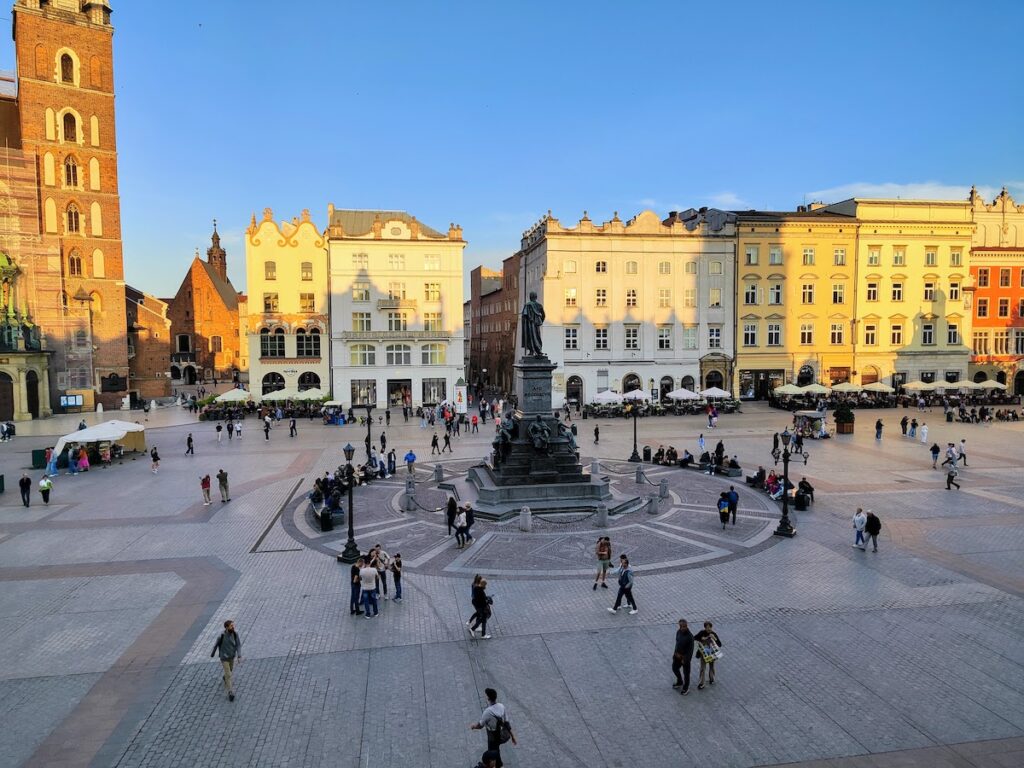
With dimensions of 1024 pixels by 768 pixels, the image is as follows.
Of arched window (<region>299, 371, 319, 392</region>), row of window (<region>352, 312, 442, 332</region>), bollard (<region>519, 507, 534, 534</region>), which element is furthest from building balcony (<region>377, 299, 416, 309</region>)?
bollard (<region>519, 507, 534, 534</region>)

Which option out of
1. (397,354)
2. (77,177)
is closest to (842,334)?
(397,354)

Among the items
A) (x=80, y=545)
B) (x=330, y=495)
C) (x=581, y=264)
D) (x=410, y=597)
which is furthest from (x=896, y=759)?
(x=581, y=264)

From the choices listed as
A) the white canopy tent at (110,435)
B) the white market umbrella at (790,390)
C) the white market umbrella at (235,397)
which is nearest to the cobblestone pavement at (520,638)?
the white canopy tent at (110,435)

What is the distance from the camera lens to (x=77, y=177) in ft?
176

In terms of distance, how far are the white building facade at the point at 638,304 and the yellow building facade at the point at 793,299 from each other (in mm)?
1633

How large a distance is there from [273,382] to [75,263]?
19.0 meters

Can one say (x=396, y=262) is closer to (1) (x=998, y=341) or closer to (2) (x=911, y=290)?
(2) (x=911, y=290)

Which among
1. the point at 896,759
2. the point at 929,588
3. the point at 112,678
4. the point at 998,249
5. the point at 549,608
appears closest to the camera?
the point at 896,759

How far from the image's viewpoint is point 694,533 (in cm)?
1831

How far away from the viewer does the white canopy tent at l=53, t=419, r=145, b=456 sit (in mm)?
28047

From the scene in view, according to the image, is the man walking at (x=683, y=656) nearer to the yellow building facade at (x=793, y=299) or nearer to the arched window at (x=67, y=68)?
the yellow building facade at (x=793, y=299)

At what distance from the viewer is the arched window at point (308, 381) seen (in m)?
54.9

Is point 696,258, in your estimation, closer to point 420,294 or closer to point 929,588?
point 420,294

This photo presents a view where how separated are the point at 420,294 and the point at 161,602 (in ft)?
141
